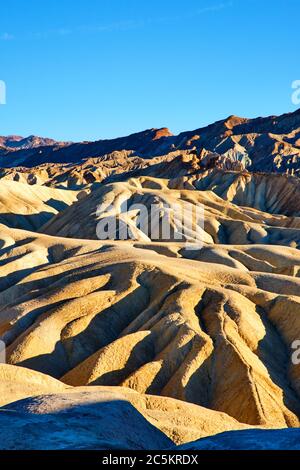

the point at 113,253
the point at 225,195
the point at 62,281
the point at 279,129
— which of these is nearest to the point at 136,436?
the point at 62,281

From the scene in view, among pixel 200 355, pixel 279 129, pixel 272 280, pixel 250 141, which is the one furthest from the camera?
pixel 279 129

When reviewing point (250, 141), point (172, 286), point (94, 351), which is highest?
point (250, 141)

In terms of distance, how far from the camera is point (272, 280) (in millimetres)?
32875

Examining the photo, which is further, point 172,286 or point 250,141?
point 250,141

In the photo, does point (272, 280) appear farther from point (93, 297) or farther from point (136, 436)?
point (136, 436)

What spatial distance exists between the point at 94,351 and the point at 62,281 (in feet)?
22.7
